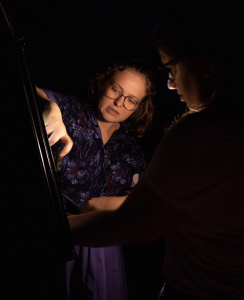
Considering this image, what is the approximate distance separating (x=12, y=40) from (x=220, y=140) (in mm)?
581

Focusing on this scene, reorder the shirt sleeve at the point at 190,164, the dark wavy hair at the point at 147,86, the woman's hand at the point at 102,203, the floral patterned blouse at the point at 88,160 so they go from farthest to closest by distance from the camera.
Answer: the dark wavy hair at the point at 147,86 < the floral patterned blouse at the point at 88,160 < the woman's hand at the point at 102,203 < the shirt sleeve at the point at 190,164

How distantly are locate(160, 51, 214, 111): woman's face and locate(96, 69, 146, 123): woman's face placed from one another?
0.66 metres

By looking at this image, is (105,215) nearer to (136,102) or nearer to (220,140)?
(220,140)

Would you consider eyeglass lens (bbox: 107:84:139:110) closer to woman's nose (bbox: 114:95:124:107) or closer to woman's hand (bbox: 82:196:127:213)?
woman's nose (bbox: 114:95:124:107)

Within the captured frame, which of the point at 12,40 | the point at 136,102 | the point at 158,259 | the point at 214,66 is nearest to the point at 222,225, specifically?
the point at 214,66

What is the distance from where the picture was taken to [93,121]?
Answer: 4.33 ft

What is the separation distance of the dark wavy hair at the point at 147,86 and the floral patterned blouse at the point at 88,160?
18 cm

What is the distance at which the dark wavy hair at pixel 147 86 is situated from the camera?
4.33 ft

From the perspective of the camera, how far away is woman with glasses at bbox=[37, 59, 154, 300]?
1.21m

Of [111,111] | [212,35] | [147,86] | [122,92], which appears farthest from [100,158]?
[212,35]

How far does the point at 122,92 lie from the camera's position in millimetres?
1241

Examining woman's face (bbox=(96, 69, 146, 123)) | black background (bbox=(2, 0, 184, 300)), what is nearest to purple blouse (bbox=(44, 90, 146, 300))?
woman's face (bbox=(96, 69, 146, 123))

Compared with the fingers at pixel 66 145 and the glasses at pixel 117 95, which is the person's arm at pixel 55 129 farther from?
the glasses at pixel 117 95

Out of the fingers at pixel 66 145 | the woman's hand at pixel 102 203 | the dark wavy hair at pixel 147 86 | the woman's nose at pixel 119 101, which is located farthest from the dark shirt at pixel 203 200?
the dark wavy hair at pixel 147 86
